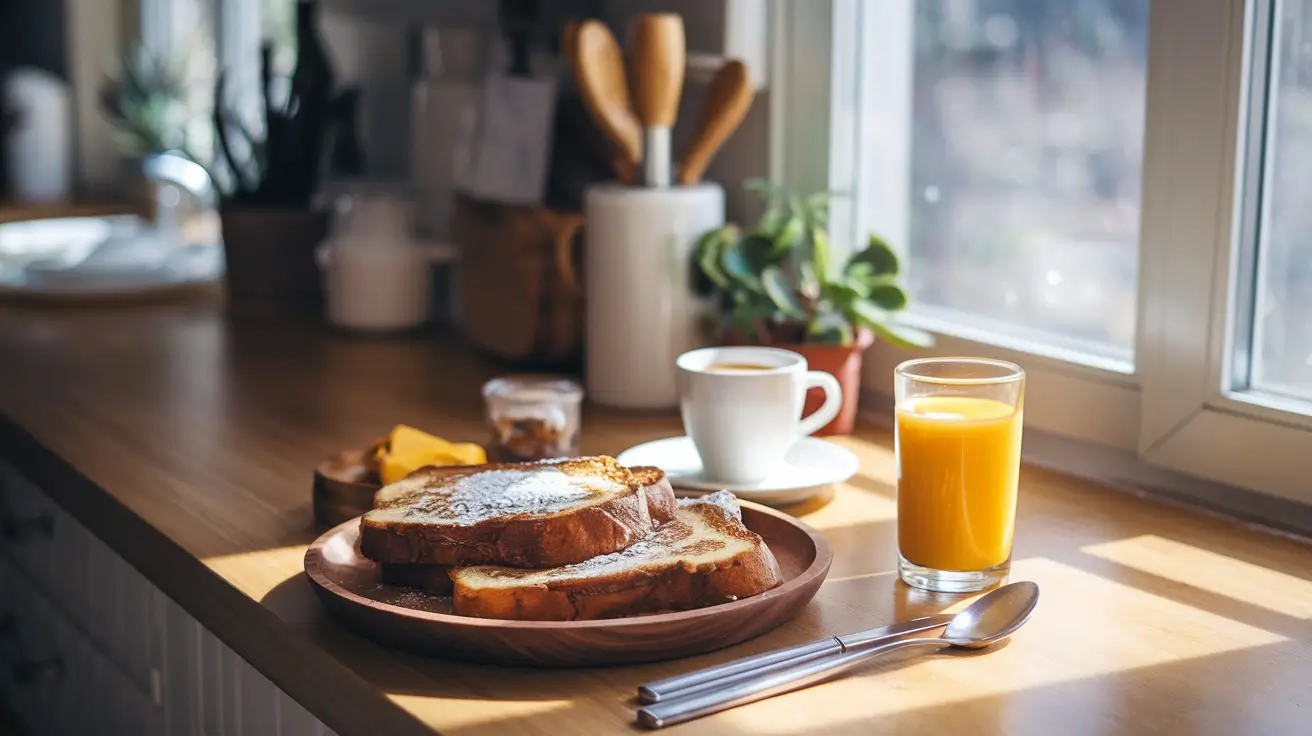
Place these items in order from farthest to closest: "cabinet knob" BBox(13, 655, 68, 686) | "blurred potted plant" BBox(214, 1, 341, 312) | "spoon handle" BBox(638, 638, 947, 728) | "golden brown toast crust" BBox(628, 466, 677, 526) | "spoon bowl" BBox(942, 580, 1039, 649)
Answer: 1. "blurred potted plant" BBox(214, 1, 341, 312)
2. "cabinet knob" BBox(13, 655, 68, 686)
3. "golden brown toast crust" BBox(628, 466, 677, 526)
4. "spoon bowl" BBox(942, 580, 1039, 649)
5. "spoon handle" BBox(638, 638, 947, 728)

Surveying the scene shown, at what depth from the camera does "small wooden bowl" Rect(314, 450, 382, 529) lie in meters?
1.08

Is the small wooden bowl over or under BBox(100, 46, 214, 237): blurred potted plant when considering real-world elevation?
under

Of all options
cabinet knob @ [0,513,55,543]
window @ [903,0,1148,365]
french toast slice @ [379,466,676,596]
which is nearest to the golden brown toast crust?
french toast slice @ [379,466,676,596]

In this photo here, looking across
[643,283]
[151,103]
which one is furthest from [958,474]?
[151,103]

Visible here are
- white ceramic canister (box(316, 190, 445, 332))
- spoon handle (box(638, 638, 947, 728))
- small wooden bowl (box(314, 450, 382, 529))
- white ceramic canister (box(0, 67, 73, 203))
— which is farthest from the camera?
white ceramic canister (box(0, 67, 73, 203))

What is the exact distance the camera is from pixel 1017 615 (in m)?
0.88

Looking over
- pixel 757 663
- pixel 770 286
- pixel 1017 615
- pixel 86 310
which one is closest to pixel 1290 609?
pixel 1017 615

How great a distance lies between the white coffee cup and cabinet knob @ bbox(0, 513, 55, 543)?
0.72 meters

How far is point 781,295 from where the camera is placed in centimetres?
138

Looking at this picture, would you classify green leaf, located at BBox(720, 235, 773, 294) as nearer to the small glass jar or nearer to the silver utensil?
the small glass jar

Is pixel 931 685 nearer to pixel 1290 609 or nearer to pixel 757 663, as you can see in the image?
pixel 757 663

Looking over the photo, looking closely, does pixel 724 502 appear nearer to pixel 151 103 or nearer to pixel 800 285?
pixel 800 285

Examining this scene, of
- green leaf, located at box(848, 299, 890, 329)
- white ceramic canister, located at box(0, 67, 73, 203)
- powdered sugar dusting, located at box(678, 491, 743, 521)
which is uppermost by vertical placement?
white ceramic canister, located at box(0, 67, 73, 203)

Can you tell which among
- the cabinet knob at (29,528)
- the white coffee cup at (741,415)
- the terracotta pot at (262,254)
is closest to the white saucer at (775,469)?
the white coffee cup at (741,415)
